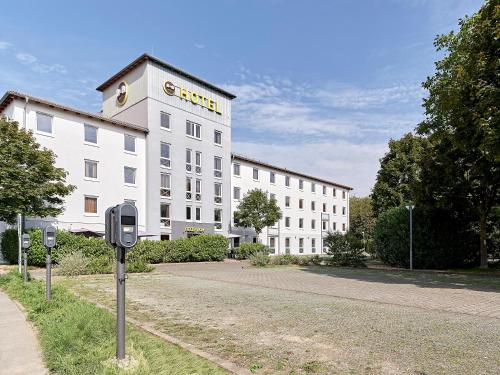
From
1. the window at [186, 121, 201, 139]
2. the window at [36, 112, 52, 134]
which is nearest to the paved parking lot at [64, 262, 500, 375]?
the window at [36, 112, 52, 134]

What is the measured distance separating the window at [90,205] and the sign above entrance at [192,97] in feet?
37.7

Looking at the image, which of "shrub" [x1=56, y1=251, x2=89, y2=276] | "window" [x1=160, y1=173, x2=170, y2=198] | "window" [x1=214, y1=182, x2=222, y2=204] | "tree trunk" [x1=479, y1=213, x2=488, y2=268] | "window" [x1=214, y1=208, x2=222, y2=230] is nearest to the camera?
"shrub" [x1=56, y1=251, x2=89, y2=276]

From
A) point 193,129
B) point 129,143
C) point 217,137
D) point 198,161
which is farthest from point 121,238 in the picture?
point 217,137

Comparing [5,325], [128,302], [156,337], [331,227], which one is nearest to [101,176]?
[128,302]

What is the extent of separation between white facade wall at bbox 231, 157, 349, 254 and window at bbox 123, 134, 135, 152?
1265 centimetres

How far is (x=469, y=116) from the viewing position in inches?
530

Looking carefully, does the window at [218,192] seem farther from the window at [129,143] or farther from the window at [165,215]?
the window at [129,143]

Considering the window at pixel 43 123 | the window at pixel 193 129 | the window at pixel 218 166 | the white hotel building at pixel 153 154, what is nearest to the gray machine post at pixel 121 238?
the white hotel building at pixel 153 154

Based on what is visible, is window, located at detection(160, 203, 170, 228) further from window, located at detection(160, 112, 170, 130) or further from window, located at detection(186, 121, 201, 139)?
window, located at detection(186, 121, 201, 139)

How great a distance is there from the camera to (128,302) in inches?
382

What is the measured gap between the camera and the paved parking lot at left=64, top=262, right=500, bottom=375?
5020 millimetres

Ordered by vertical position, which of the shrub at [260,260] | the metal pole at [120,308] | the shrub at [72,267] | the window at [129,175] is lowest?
the shrub at [260,260]

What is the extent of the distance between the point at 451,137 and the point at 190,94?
2754 centimetres

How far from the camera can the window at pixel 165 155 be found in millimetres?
35406
